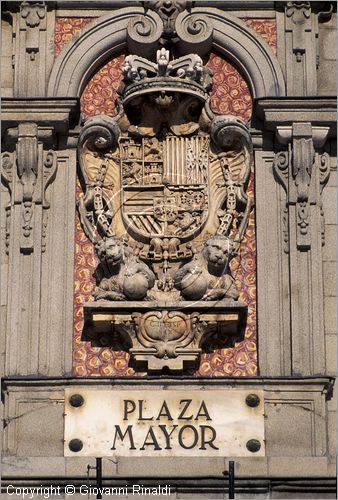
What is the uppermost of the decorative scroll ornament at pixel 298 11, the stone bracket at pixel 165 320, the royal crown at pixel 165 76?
the decorative scroll ornament at pixel 298 11

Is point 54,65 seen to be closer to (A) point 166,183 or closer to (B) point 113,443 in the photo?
(A) point 166,183

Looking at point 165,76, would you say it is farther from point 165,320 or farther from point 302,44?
point 165,320

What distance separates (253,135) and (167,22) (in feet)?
4.09

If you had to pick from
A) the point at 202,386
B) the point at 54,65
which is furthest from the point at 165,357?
the point at 54,65

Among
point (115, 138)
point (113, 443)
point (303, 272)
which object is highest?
point (115, 138)

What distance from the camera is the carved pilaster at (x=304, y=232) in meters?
17.4

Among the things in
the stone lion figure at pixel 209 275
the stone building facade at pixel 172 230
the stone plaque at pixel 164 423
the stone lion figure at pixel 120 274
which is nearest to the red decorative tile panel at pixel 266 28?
the stone building facade at pixel 172 230

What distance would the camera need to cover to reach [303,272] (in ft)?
57.8

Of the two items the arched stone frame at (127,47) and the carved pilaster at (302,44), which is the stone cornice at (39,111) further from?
the carved pilaster at (302,44)

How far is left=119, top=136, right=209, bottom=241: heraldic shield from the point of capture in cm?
1786

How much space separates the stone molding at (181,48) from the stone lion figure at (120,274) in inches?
57.2

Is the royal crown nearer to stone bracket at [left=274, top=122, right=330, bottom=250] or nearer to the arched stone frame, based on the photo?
the arched stone frame

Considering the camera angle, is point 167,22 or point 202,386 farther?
point 167,22

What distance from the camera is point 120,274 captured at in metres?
17.6
